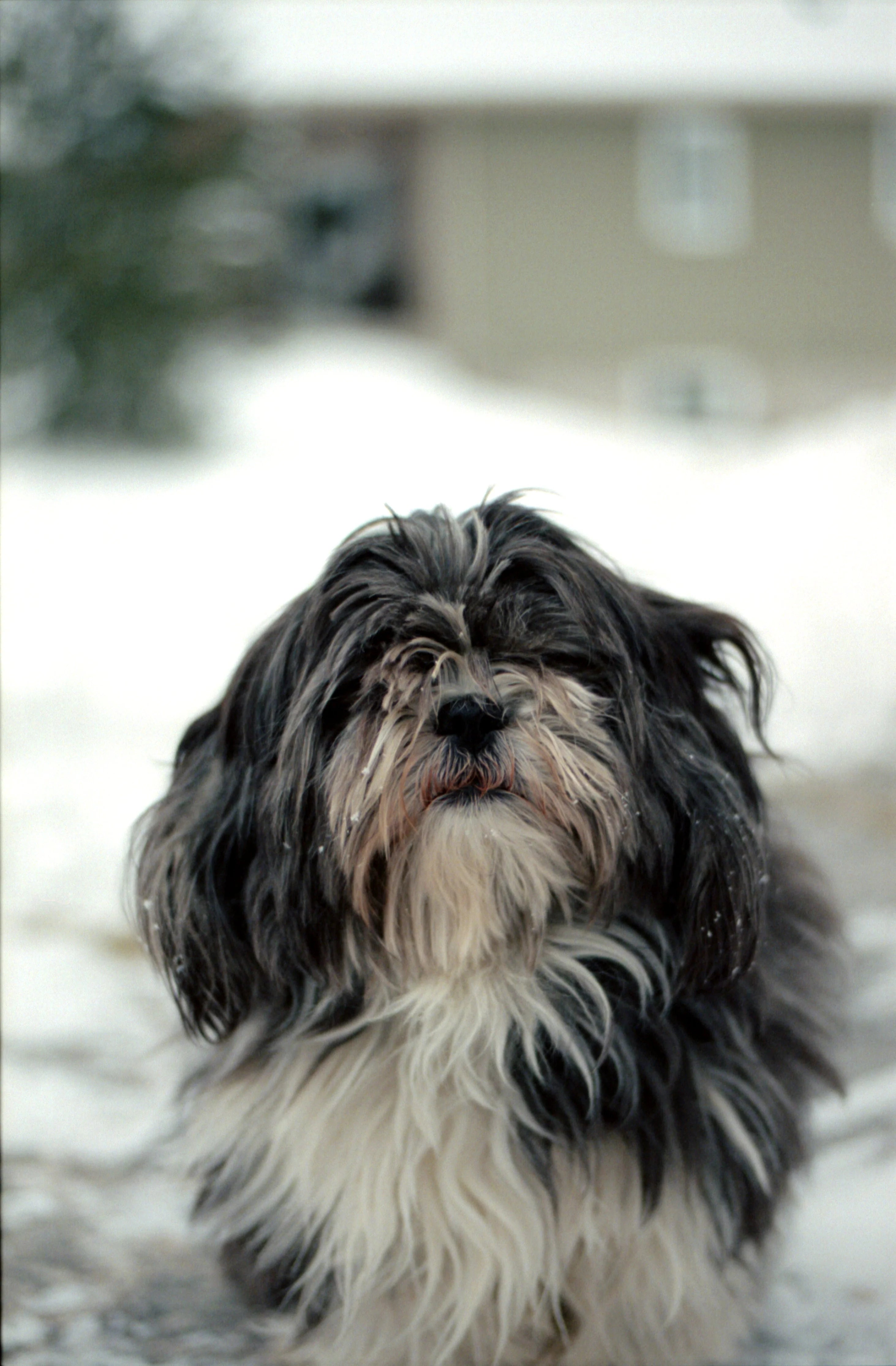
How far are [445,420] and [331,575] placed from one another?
7.99m

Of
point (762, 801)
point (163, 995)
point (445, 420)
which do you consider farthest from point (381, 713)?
point (445, 420)

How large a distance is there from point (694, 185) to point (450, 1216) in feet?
42.6

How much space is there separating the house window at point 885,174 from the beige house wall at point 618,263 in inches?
3.0

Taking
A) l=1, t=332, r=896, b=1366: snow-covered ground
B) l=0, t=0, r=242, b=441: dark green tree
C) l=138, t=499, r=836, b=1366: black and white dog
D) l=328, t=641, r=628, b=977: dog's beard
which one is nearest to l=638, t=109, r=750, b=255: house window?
l=0, t=0, r=242, b=441: dark green tree

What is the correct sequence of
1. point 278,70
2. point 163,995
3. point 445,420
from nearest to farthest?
point 163,995
point 445,420
point 278,70

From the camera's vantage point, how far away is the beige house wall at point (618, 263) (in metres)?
13.2

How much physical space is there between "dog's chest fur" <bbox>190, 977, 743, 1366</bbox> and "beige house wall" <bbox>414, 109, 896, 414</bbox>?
11.8 meters

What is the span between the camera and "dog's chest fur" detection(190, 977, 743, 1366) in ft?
5.66

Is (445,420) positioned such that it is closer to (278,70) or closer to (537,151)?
(278,70)

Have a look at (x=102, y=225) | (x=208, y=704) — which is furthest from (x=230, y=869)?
(x=102, y=225)

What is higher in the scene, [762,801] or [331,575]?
[331,575]

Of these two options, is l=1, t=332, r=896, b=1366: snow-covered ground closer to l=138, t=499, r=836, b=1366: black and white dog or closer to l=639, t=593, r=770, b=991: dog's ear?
l=138, t=499, r=836, b=1366: black and white dog

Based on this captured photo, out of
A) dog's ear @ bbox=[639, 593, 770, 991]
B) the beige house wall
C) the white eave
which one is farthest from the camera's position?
A: the beige house wall

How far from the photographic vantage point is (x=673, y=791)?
1.69 m
